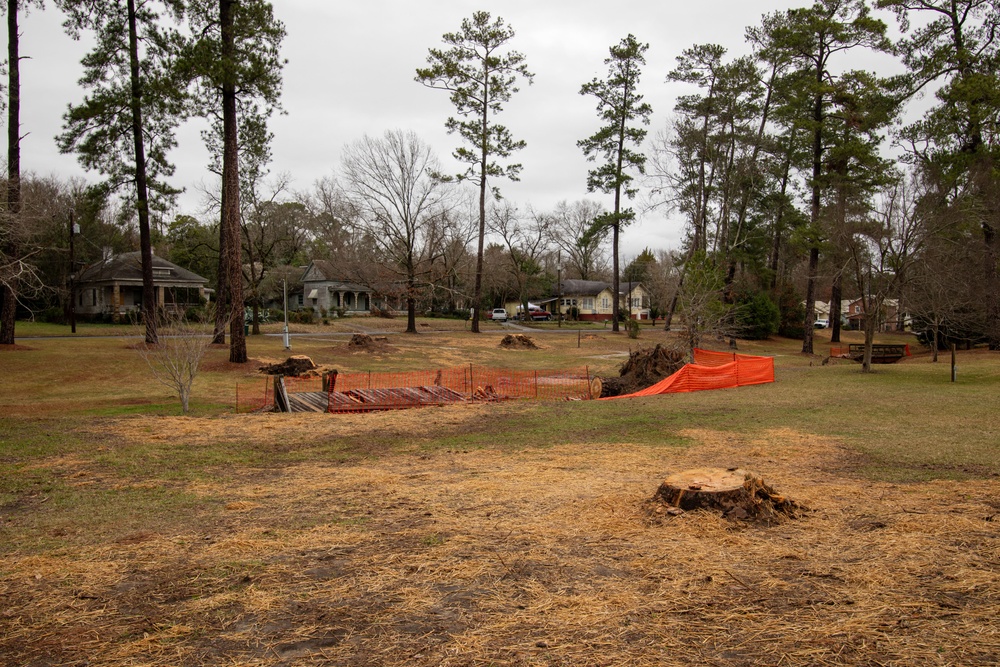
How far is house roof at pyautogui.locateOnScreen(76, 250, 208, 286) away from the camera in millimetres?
45750

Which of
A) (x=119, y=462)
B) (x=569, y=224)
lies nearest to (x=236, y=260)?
(x=119, y=462)

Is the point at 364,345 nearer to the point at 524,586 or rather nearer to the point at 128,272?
the point at 128,272

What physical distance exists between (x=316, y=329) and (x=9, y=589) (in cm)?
4164

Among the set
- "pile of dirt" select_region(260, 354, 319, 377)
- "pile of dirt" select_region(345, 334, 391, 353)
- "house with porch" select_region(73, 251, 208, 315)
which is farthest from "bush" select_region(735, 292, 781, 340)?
"house with porch" select_region(73, 251, 208, 315)

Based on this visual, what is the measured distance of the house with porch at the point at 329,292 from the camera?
6369 cm

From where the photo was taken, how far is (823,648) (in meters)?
3.35

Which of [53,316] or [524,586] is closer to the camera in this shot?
[524,586]

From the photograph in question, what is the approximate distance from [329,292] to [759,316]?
133 feet

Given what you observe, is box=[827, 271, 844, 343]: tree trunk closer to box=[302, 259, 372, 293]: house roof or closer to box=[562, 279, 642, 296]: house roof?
box=[562, 279, 642, 296]: house roof

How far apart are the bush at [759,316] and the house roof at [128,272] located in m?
40.8

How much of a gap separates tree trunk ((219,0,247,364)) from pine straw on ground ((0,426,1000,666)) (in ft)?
58.1

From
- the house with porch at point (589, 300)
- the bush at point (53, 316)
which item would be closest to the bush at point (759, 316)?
the house with porch at point (589, 300)

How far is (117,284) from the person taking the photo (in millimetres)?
45781

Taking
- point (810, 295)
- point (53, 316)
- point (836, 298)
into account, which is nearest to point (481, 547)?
point (810, 295)
